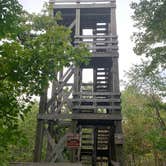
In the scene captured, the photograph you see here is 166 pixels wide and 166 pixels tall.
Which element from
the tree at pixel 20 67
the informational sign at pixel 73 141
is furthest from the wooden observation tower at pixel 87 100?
the tree at pixel 20 67

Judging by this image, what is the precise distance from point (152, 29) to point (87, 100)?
14.1 ft

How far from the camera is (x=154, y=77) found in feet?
76.0

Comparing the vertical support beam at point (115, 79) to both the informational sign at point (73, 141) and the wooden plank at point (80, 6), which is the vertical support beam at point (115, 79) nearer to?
the wooden plank at point (80, 6)

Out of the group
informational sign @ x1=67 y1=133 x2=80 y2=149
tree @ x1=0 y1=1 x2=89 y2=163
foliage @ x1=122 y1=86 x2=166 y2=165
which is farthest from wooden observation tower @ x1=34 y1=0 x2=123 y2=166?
foliage @ x1=122 y1=86 x2=166 y2=165

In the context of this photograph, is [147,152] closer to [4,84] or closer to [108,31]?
[108,31]

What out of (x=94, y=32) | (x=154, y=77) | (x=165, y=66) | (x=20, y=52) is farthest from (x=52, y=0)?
(x=154, y=77)

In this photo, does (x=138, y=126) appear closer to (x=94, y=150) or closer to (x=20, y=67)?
(x=94, y=150)

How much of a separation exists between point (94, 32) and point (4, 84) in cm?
1058

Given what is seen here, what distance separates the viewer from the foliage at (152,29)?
10930 millimetres

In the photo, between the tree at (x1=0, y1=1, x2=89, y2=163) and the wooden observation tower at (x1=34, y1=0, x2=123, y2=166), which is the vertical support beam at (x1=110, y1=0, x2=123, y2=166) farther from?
the tree at (x1=0, y1=1, x2=89, y2=163)

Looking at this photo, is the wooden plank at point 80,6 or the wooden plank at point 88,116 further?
the wooden plank at point 80,6

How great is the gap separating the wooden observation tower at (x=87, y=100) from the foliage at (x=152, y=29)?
4.77ft

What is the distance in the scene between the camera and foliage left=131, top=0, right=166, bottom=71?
35.9 feet

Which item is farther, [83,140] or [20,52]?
[83,140]
